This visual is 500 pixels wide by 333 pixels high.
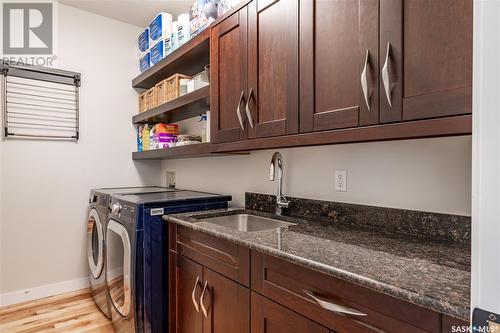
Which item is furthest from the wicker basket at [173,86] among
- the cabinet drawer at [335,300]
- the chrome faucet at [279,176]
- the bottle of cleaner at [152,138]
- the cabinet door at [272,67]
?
the cabinet drawer at [335,300]

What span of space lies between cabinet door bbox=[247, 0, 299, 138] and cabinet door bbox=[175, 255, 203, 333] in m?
0.77

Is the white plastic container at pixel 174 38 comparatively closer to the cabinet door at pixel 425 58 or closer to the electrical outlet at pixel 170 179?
the electrical outlet at pixel 170 179

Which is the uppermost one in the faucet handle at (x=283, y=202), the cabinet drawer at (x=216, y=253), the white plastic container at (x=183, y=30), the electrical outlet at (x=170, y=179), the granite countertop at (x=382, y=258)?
the white plastic container at (x=183, y=30)

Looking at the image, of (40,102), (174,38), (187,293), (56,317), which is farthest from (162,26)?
(56,317)

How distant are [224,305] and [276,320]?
0.33m

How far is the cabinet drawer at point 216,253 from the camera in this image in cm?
119

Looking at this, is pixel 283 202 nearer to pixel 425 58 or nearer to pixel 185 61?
pixel 425 58

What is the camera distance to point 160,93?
255 centimetres

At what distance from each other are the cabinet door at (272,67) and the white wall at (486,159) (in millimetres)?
863

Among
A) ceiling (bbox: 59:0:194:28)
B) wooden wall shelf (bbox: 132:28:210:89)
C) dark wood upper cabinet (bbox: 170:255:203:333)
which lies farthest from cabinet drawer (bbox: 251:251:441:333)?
ceiling (bbox: 59:0:194:28)

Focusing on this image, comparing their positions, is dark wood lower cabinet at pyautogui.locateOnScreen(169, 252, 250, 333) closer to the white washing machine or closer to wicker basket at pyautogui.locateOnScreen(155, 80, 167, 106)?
the white washing machine

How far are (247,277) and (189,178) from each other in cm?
170

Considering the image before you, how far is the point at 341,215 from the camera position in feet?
4.76

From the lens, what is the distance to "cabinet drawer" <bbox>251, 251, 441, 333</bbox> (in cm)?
70
